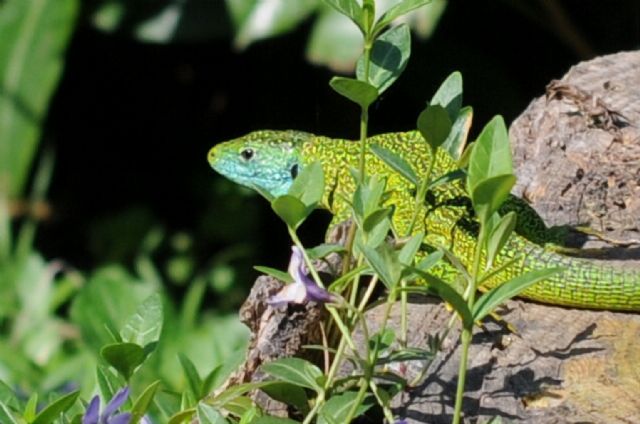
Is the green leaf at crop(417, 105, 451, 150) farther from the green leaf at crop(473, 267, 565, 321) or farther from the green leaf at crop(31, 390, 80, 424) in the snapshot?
the green leaf at crop(31, 390, 80, 424)

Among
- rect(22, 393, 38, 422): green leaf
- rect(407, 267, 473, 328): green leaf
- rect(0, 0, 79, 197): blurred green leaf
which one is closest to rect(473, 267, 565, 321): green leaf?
rect(407, 267, 473, 328): green leaf

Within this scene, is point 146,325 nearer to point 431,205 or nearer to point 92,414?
point 92,414

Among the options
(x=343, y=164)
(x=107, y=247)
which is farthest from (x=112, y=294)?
(x=107, y=247)

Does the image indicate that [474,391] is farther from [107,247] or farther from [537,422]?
[107,247]

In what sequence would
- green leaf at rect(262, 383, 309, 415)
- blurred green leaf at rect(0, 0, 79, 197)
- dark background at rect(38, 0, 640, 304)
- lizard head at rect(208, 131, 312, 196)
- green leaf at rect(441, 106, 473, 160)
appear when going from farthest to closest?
dark background at rect(38, 0, 640, 304) → blurred green leaf at rect(0, 0, 79, 197) → lizard head at rect(208, 131, 312, 196) → green leaf at rect(441, 106, 473, 160) → green leaf at rect(262, 383, 309, 415)

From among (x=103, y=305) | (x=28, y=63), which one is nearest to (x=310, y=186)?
(x=103, y=305)

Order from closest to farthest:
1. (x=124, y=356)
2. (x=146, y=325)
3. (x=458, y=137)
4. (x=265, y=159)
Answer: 1. (x=124, y=356)
2. (x=146, y=325)
3. (x=458, y=137)
4. (x=265, y=159)
